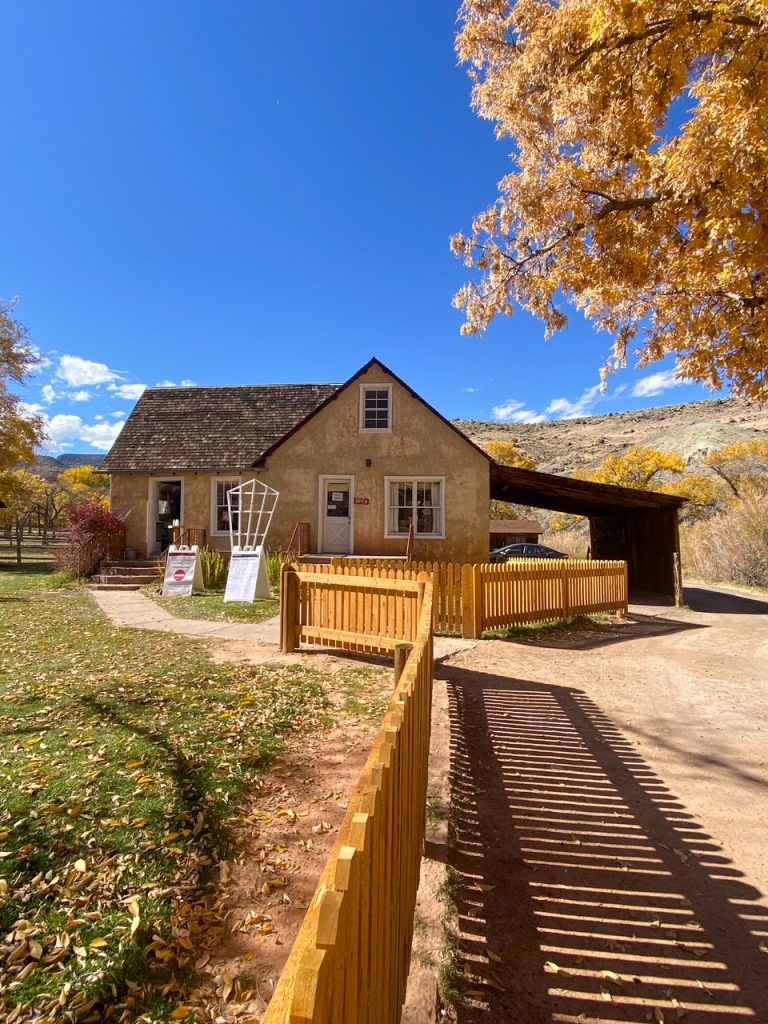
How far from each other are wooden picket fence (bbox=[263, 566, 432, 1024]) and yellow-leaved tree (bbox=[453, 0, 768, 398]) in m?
6.97

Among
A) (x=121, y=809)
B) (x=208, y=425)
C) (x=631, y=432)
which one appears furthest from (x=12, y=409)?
(x=631, y=432)

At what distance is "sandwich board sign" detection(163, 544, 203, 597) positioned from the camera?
46.5ft

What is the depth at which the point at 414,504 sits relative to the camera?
1758 centimetres

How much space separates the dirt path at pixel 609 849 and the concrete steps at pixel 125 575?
1210 cm

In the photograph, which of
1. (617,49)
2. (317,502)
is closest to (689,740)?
(617,49)

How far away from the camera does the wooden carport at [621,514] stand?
50.6 ft

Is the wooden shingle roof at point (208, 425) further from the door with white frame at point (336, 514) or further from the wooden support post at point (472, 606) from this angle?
the wooden support post at point (472, 606)

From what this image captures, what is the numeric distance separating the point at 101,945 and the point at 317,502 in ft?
51.9

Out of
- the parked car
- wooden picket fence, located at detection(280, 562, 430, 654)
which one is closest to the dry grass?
the parked car

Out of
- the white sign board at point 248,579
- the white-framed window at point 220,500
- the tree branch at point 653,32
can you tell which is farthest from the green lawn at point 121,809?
the white-framed window at point 220,500

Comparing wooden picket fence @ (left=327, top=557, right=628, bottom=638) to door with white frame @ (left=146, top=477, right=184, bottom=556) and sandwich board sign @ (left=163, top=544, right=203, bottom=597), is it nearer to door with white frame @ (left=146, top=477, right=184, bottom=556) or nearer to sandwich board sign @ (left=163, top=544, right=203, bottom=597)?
sandwich board sign @ (left=163, top=544, right=203, bottom=597)

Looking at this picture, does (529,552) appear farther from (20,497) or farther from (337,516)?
(20,497)

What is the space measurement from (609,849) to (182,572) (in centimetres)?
1312

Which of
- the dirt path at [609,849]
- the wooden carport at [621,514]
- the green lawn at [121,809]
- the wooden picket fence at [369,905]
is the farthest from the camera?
the wooden carport at [621,514]
